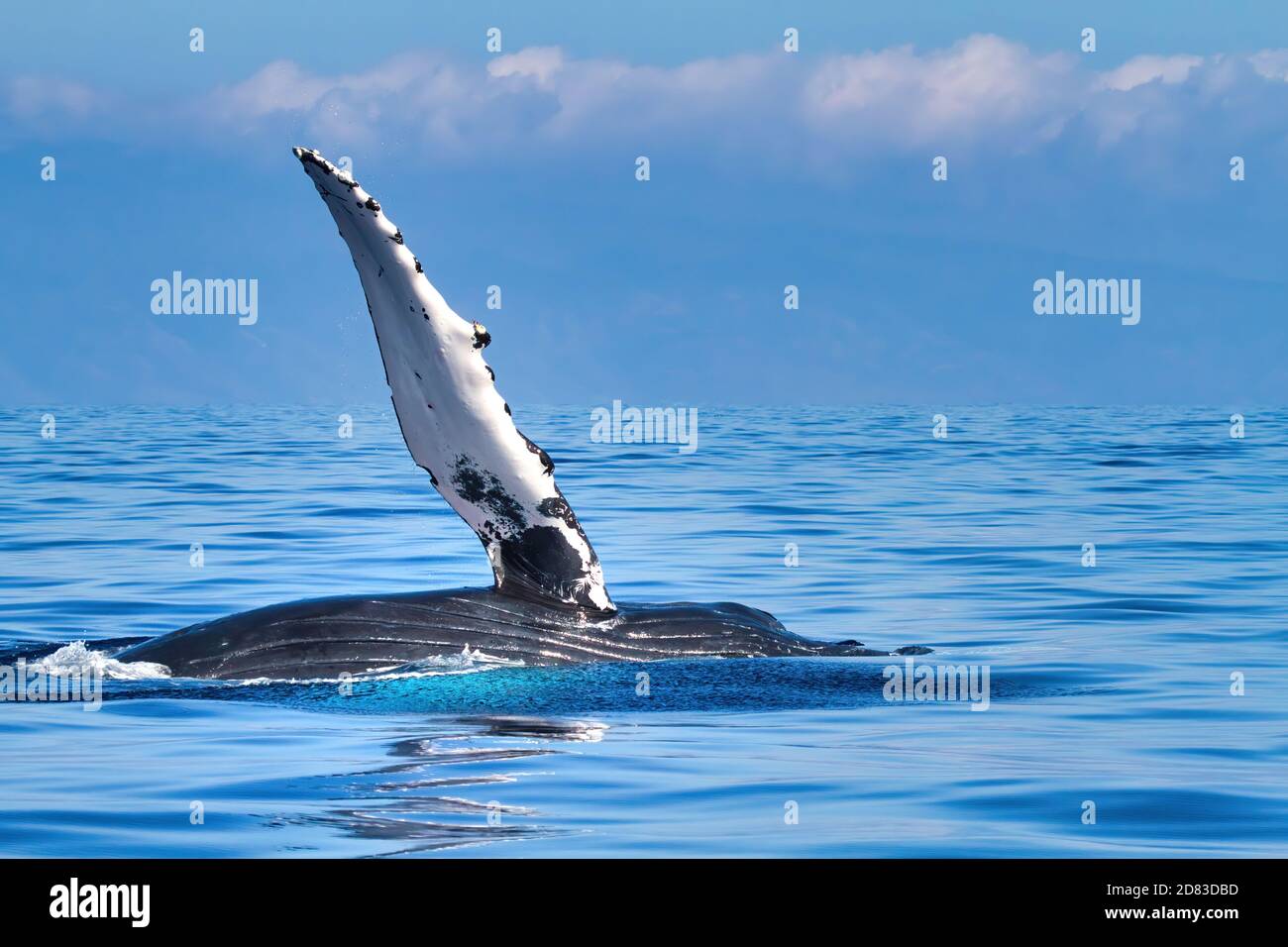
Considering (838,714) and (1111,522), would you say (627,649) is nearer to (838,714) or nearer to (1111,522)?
(838,714)

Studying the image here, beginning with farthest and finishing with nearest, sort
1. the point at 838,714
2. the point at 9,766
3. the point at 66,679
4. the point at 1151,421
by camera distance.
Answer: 1. the point at 1151,421
2. the point at 66,679
3. the point at 838,714
4. the point at 9,766

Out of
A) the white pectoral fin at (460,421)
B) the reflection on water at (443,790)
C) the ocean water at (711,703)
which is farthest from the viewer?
the white pectoral fin at (460,421)

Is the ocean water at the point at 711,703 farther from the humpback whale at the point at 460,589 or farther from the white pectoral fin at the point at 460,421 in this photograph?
the white pectoral fin at the point at 460,421

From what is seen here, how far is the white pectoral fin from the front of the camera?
9.44 metres

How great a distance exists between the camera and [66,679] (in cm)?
1117

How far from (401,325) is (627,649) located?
8.63 feet

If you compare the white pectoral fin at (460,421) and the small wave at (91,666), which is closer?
the white pectoral fin at (460,421)

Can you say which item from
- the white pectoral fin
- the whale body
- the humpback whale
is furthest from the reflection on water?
the white pectoral fin

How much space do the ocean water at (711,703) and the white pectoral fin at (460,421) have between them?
705mm

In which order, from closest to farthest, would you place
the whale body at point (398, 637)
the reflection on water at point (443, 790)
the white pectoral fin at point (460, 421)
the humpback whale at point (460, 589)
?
the reflection on water at point (443, 790) → the white pectoral fin at point (460, 421) → the humpback whale at point (460, 589) → the whale body at point (398, 637)

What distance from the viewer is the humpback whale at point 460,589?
956 cm

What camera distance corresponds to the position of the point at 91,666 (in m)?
11.3

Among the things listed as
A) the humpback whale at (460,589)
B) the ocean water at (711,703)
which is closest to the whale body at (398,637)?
the humpback whale at (460,589)

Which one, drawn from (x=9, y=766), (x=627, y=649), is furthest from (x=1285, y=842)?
(x=9, y=766)
